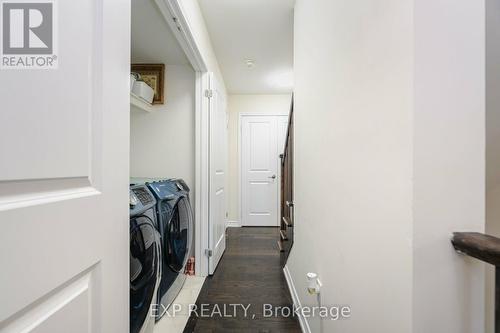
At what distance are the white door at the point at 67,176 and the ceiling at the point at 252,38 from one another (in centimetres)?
166

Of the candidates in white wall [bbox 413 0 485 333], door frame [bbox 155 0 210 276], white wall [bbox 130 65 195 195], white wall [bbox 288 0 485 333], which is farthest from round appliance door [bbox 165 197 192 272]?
white wall [bbox 413 0 485 333]

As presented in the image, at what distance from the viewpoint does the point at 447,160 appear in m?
0.56

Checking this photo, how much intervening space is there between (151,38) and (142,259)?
1841mm

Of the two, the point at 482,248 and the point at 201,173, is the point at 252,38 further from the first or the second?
the point at 482,248

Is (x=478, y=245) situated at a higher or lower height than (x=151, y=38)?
lower

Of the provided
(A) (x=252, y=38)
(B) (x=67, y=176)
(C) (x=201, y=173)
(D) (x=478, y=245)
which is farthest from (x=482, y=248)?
(A) (x=252, y=38)

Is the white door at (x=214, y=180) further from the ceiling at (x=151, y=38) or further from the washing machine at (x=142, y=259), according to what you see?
the washing machine at (x=142, y=259)

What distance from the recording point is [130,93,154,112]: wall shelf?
1989 mm

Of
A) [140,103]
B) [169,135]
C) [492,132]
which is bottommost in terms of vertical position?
[492,132]

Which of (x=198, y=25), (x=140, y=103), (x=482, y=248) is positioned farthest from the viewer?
(x=140, y=103)

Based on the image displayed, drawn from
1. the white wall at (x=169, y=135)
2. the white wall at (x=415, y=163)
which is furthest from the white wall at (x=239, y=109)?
the white wall at (x=415, y=163)

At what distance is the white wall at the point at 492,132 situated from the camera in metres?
0.77

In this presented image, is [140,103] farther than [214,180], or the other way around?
[214,180]

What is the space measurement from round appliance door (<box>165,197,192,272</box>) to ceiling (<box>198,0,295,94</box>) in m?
1.72
